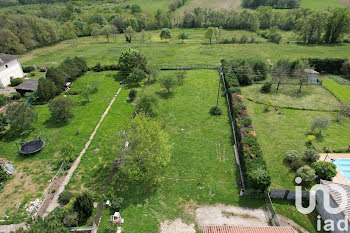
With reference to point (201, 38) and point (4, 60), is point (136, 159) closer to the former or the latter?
point (4, 60)

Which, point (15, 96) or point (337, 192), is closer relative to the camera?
point (337, 192)

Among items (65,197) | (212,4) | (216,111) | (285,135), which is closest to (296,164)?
(285,135)

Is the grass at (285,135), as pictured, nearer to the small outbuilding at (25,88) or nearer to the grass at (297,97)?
the grass at (297,97)

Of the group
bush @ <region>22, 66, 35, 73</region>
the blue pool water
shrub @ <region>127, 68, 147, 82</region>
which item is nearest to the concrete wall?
the blue pool water

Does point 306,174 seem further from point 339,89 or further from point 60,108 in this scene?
point 60,108

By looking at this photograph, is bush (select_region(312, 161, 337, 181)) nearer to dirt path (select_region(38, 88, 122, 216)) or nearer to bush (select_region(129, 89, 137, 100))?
dirt path (select_region(38, 88, 122, 216))

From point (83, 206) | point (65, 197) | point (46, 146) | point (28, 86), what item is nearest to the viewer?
point (83, 206)

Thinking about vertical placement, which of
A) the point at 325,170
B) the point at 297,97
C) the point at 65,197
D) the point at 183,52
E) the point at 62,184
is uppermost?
the point at 183,52
